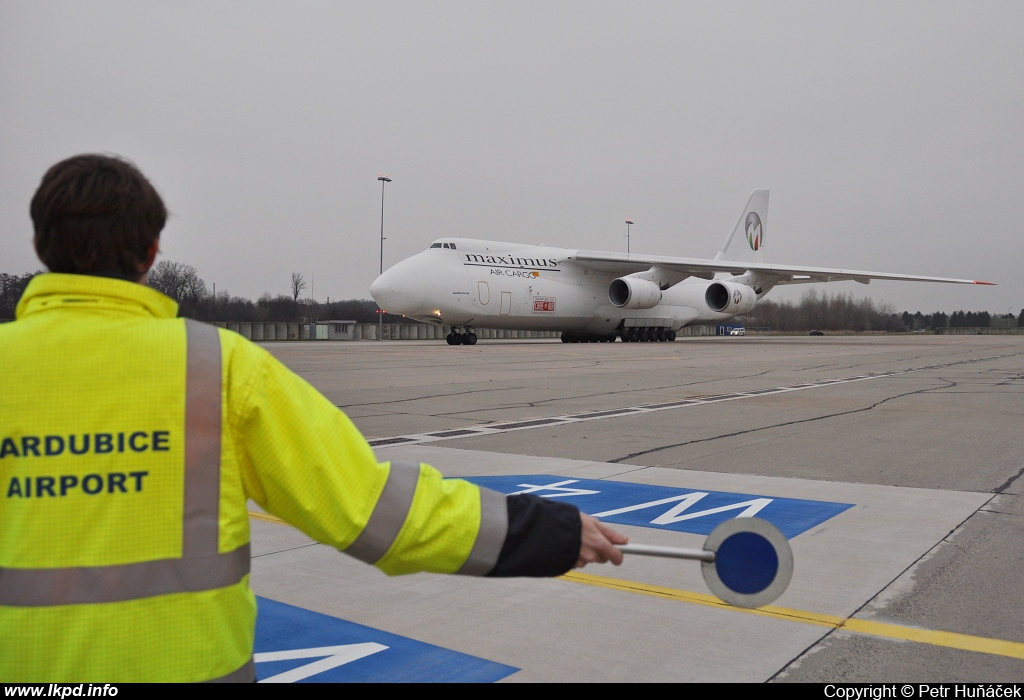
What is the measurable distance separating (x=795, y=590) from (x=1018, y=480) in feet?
11.3

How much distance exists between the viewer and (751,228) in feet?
138

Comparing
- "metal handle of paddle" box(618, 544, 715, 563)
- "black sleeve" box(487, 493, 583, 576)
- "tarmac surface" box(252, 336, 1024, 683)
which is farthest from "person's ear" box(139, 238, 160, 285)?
"tarmac surface" box(252, 336, 1024, 683)

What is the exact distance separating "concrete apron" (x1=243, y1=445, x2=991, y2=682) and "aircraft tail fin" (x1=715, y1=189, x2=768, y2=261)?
37.9m

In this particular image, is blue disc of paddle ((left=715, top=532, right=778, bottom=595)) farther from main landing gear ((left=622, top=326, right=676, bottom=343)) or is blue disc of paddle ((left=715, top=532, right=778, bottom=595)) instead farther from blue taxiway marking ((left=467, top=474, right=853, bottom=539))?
main landing gear ((left=622, top=326, right=676, bottom=343))

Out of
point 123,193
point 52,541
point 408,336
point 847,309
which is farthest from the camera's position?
point 847,309

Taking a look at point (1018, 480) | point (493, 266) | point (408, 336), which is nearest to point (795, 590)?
point (1018, 480)

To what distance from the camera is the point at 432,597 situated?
3484 millimetres

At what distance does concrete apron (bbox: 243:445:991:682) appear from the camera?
2818 millimetres

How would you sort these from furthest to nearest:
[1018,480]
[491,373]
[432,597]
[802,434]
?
1. [491,373]
2. [802,434]
3. [1018,480]
4. [432,597]

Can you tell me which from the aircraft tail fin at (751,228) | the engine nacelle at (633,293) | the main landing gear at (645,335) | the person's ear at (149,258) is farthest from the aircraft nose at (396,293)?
the person's ear at (149,258)

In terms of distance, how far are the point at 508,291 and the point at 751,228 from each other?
57.9 ft

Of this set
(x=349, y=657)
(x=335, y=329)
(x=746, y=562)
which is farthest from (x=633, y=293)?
(x=746, y=562)

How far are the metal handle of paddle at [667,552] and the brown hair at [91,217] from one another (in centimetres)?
106

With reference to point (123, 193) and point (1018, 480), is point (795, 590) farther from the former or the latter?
point (1018, 480)
